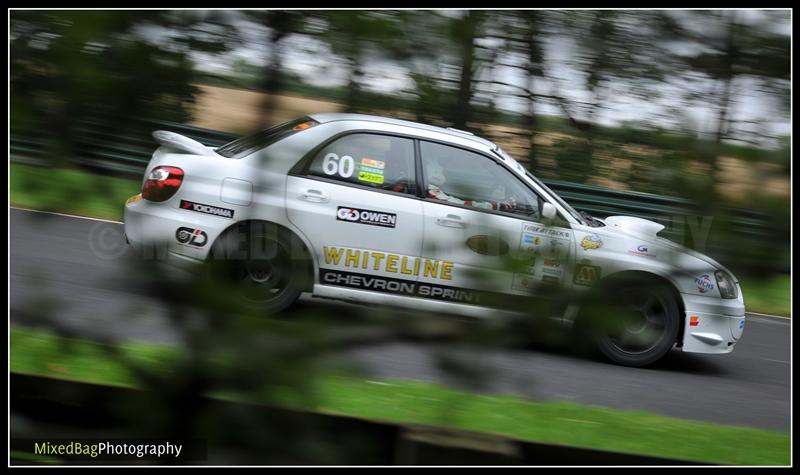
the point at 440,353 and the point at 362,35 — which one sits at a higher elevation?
the point at 362,35

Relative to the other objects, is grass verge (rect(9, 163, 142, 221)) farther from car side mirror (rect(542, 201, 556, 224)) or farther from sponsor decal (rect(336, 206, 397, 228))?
sponsor decal (rect(336, 206, 397, 228))

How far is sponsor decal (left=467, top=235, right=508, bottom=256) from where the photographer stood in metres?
2.00

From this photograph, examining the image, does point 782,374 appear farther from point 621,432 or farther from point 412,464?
point 412,464

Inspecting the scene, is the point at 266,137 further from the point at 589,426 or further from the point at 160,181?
the point at 589,426

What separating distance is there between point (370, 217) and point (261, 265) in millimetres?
4222

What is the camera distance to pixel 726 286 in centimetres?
201

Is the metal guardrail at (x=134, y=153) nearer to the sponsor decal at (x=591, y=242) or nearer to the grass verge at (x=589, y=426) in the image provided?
the sponsor decal at (x=591, y=242)

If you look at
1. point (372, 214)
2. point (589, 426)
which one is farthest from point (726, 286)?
point (372, 214)

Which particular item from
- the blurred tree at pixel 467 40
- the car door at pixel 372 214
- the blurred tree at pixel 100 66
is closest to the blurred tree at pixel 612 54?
the blurred tree at pixel 467 40

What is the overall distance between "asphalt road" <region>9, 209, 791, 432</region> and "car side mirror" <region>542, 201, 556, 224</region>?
311 mm

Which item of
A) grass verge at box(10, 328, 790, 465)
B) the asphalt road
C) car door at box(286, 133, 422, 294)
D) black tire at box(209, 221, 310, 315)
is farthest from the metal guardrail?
car door at box(286, 133, 422, 294)

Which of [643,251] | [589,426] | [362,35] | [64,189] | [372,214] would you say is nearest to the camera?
[362,35]

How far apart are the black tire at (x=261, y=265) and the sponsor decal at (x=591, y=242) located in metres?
0.65

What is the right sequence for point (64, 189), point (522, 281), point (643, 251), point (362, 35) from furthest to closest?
point (643, 251) < point (522, 281) < point (64, 189) < point (362, 35)
